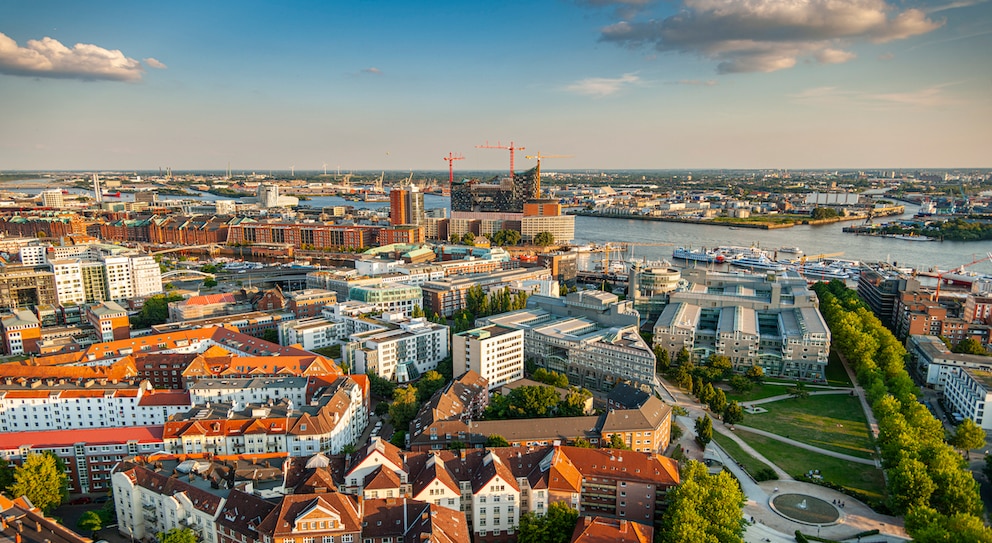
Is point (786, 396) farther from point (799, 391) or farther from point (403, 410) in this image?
point (403, 410)

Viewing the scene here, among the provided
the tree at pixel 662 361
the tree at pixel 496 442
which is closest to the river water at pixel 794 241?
the tree at pixel 662 361

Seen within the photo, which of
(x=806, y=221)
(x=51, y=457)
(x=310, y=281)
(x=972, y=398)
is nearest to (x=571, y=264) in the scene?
(x=310, y=281)

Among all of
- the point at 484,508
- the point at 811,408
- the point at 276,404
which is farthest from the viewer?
the point at 811,408

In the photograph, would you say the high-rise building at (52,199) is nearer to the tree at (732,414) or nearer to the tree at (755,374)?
the tree at (755,374)

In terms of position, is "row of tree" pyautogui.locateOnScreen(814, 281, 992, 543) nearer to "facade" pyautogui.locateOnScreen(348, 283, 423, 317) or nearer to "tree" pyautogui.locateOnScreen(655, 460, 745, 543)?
"tree" pyautogui.locateOnScreen(655, 460, 745, 543)

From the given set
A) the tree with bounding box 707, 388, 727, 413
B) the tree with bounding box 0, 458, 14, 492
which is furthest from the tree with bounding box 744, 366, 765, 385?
the tree with bounding box 0, 458, 14, 492

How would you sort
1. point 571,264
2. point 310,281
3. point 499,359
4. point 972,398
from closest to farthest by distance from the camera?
point 972,398 → point 499,359 → point 310,281 → point 571,264

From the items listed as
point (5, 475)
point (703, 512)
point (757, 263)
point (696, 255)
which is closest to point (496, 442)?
point (703, 512)

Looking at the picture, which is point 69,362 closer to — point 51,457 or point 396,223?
point 51,457
